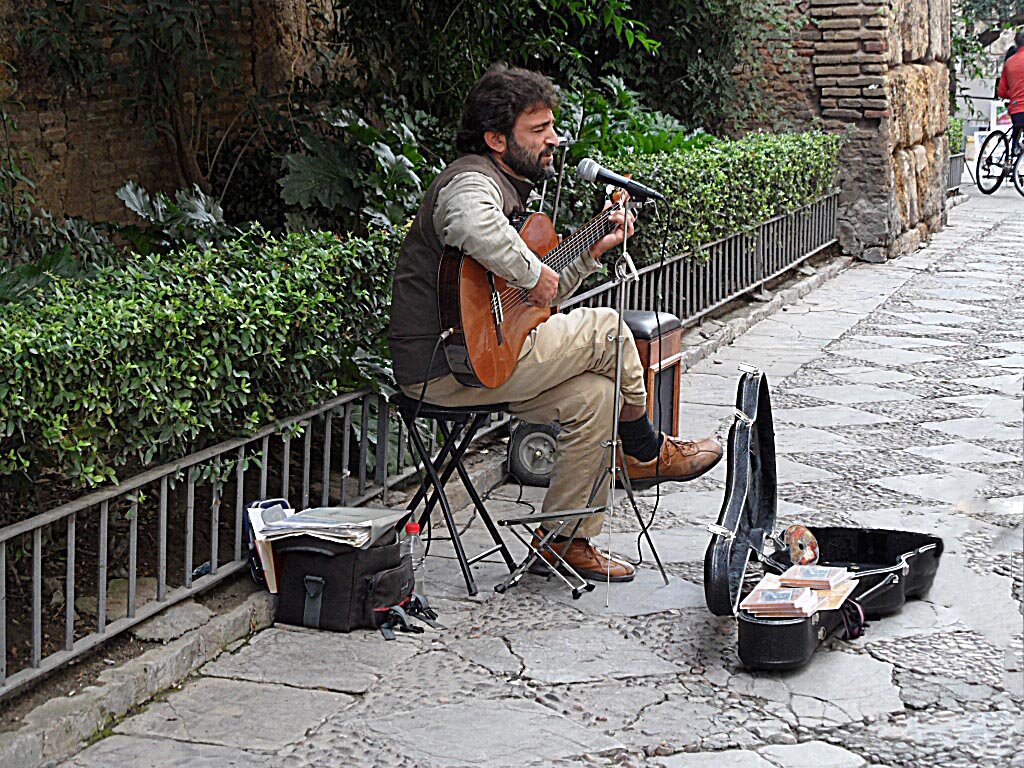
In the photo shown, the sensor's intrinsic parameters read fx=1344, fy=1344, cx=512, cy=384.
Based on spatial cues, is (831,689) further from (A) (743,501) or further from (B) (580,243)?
(B) (580,243)

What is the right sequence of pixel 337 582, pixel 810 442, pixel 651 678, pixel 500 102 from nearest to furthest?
pixel 651 678 < pixel 337 582 < pixel 500 102 < pixel 810 442

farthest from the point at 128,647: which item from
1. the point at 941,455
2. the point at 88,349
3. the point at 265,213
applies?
the point at 265,213

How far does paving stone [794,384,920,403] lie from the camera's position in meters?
6.96

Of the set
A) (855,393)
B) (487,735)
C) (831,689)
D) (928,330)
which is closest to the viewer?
(487,735)

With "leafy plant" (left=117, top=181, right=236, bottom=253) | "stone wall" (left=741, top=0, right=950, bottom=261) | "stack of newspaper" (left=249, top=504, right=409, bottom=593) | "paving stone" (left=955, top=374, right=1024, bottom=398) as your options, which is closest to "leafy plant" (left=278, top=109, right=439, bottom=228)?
"leafy plant" (left=117, top=181, right=236, bottom=253)

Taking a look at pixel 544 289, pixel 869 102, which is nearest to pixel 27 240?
pixel 544 289

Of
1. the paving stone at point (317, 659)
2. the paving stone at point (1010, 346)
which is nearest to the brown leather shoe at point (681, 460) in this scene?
the paving stone at point (317, 659)

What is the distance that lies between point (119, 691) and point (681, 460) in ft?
7.01

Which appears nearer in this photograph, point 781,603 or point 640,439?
point 781,603

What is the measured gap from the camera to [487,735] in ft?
10.9

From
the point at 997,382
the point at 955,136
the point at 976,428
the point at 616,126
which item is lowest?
the point at 976,428

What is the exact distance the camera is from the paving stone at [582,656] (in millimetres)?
3691

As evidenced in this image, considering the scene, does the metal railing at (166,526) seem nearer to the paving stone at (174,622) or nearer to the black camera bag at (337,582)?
the paving stone at (174,622)

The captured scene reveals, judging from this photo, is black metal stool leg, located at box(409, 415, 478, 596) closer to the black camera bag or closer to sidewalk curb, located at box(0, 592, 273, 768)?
the black camera bag
